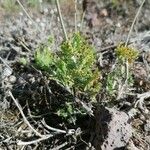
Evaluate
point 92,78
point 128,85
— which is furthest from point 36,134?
point 128,85

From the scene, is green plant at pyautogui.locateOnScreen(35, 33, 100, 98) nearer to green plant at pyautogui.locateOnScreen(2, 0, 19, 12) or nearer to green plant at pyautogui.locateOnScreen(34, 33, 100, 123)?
green plant at pyautogui.locateOnScreen(34, 33, 100, 123)

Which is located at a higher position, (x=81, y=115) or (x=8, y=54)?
(x=8, y=54)

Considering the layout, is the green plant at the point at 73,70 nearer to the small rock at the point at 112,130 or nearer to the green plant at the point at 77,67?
the green plant at the point at 77,67

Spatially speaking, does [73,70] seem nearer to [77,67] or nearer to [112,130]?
[77,67]

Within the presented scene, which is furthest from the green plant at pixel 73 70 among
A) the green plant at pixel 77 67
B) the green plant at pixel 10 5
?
the green plant at pixel 10 5

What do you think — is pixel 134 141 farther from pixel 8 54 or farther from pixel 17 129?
pixel 8 54

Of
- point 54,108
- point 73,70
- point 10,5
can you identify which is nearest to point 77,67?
point 73,70

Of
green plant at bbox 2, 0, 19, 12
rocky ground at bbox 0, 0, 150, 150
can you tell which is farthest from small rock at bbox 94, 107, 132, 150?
green plant at bbox 2, 0, 19, 12

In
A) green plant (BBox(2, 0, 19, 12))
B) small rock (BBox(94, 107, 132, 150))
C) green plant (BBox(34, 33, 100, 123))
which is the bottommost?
small rock (BBox(94, 107, 132, 150))

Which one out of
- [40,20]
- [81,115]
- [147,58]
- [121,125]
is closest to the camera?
[121,125]

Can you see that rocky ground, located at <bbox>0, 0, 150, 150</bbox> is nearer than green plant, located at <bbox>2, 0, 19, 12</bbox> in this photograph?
Yes

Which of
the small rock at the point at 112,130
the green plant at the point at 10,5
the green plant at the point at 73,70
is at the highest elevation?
the green plant at the point at 10,5
